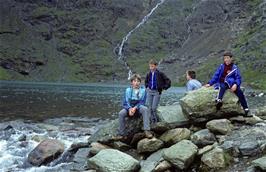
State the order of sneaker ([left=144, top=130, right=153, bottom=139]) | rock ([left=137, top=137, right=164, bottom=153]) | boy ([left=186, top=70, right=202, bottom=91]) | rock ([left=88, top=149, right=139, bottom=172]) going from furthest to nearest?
boy ([left=186, top=70, right=202, bottom=91]) < sneaker ([left=144, top=130, right=153, bottom=139]) < rock ([left=137, top=137, right=164, bottom=153]) < rock ([left=88, top=149, right=139, bottom=172])

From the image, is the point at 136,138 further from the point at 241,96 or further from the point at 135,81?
the point at 241,96

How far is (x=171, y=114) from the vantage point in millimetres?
23453

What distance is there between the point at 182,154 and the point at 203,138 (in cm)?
191

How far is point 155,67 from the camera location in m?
23.1

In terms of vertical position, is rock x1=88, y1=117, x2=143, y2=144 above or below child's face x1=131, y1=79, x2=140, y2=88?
below

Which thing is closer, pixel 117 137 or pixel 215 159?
pixel 215 159

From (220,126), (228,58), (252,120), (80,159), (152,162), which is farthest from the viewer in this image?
(80,159)

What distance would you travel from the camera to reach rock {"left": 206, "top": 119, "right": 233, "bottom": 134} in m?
20.3

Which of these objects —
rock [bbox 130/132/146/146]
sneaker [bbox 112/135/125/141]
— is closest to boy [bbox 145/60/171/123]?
rock [bbox 130/132/146/146]

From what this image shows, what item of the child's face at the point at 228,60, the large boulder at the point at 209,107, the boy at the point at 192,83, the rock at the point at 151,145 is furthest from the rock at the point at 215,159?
the boy at the point at 192,83

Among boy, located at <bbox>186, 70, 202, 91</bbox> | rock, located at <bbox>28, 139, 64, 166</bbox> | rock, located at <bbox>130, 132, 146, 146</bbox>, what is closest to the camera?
rock, located at <bbox>130, 132, 146, 146</bbox>

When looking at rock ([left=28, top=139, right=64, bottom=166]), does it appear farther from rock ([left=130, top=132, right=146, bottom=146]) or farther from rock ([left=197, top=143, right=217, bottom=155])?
rock ([left=197, top=143, right=217, bottom=155])

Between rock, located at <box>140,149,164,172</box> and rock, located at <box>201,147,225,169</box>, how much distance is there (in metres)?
2.25

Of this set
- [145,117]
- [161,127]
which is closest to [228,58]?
[161,127]
